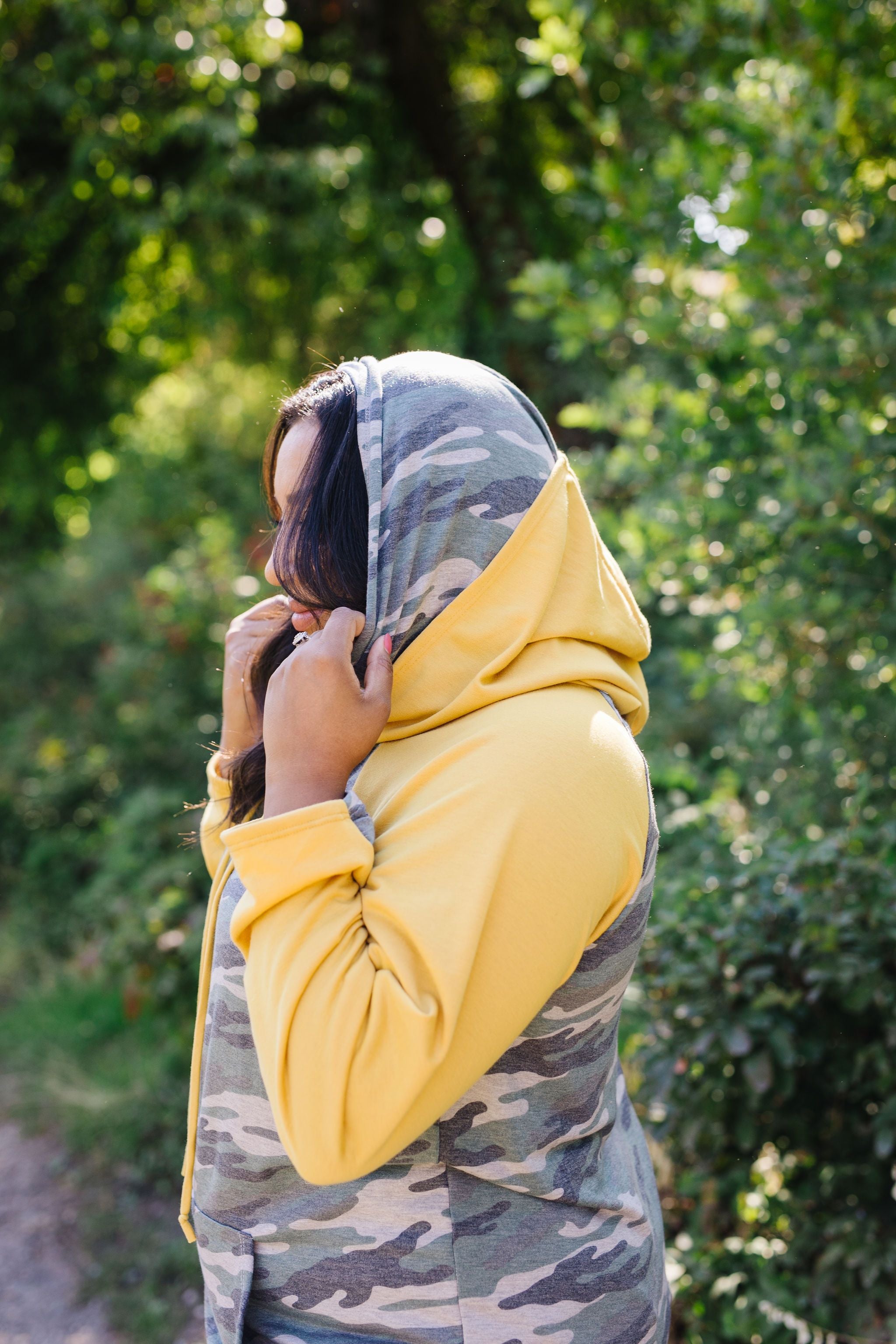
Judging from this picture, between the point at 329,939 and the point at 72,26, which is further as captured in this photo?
the point at 72,26

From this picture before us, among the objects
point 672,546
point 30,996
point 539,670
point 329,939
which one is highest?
point 539,670

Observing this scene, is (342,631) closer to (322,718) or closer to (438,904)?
(322,718)

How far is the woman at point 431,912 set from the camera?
3.23ft

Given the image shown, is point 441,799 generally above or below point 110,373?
above

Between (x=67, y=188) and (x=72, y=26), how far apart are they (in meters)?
0.86

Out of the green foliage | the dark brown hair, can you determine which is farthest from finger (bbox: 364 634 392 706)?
the green foliage

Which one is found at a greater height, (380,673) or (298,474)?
(298,474)

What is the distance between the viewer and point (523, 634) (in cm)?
114

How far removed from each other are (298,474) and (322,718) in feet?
1.16

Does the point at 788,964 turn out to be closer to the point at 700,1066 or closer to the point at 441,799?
the point at 700,1066

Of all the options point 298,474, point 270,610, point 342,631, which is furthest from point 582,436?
point 342,631

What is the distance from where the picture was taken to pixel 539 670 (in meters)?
1.14

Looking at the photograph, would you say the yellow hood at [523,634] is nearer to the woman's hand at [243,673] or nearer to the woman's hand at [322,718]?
the woman's hand at [322,718]

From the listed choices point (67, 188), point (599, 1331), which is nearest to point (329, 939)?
point (599, 1331)
